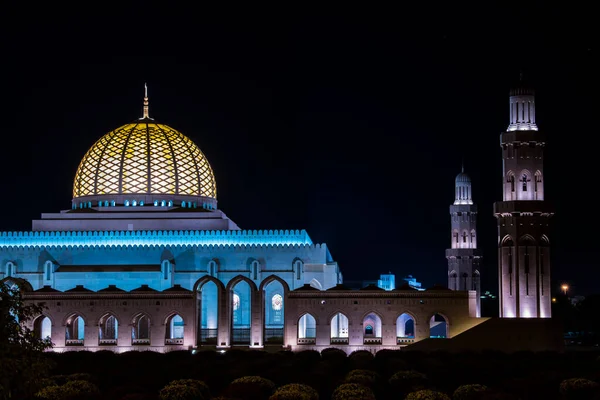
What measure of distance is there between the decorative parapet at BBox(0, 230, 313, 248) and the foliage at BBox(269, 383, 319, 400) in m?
16.1

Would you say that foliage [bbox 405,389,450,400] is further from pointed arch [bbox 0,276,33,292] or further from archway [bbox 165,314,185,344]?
archway [bbox 165,314,185,344]

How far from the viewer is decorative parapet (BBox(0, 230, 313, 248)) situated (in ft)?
113

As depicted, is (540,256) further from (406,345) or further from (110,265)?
(110,265)

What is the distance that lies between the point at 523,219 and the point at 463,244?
1105 centimetres

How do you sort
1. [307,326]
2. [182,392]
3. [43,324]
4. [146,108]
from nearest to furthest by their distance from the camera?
1. [182,392]
2. [43,324]
3. [307,326]
4. [146,108]

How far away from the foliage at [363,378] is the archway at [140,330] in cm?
1051

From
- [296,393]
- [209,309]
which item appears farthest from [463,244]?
[296,393]

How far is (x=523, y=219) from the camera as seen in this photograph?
98.2 ft

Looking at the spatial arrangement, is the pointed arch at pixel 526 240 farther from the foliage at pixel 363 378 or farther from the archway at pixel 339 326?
the foliage at pixel 363 378

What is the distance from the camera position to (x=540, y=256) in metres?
29.8

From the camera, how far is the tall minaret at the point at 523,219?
29.6m

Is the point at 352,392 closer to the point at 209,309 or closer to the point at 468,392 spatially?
the point at 468,392

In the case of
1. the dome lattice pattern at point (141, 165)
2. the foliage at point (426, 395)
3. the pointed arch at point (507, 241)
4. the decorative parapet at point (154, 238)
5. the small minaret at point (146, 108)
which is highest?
the small minaret at point (146, 108)

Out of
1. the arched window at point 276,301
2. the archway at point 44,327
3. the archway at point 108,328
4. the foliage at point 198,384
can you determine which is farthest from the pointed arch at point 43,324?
the foliage at point 198,384
